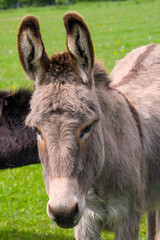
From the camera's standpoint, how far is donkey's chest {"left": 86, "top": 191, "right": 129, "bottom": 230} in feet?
9.41

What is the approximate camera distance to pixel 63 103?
2398mm

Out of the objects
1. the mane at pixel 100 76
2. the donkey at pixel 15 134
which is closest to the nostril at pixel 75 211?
the mane at pixel 100 76

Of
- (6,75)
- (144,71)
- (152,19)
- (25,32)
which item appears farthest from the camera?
(152,19)

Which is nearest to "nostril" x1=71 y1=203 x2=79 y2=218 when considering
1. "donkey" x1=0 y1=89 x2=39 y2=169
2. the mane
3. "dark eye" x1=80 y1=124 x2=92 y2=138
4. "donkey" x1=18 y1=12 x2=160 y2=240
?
"donkey" x1=18 y1=12 x2=160 y2=240

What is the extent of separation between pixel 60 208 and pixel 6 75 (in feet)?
31.8

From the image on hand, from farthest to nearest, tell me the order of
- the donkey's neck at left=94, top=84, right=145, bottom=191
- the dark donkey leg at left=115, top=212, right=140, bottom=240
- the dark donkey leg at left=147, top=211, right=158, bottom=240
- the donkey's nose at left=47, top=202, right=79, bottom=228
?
the dark donkey leg at left=147, top=211, right=158, bottom=240, the dark donkey leg at left=115, top=212, right=140, bottom=240, the donkey's neck at left=94, top=84, right=145, bottom=191, the donkey's nose at left=47, top=202, right=79, bottom=228

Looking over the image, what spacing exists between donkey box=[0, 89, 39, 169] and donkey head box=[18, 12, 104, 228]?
7.27 feet

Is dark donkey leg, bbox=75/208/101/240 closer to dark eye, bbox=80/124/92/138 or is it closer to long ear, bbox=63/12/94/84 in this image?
dark eye, bbox=80/124/92/138

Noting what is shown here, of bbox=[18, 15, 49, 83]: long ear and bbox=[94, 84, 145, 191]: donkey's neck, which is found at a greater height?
bbox=[18, 15, 49, 83]: long ear

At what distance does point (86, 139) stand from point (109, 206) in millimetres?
702

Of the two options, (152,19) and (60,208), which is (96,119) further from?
(152,19)

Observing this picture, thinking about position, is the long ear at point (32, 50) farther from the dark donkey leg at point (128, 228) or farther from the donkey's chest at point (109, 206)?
the dark donkey leg at point (128, 228)

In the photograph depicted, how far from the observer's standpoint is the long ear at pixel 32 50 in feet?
8.14

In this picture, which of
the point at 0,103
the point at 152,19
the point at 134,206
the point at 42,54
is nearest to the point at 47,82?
the point at 42,54
